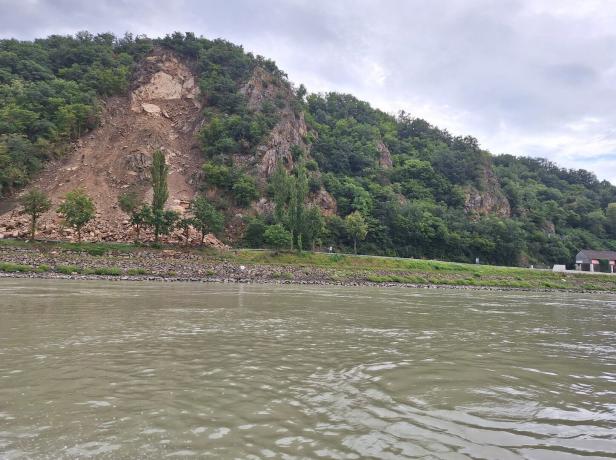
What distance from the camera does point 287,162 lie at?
87312mm

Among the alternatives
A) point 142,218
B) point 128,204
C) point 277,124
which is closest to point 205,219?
point 142,218

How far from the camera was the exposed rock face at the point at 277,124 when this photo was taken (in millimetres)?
84250

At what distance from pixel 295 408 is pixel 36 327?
9.89 metres

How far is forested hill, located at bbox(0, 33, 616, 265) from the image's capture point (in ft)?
248

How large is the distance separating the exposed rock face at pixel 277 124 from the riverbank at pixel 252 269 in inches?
1230

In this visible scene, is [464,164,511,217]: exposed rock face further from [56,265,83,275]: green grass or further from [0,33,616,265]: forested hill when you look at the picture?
[56,265,83,275]: green grass

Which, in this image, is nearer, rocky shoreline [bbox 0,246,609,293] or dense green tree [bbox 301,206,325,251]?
rocky shoreline [bbox 0,246,609,293]

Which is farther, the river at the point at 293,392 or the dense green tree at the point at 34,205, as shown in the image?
the dense green tree at the point at 34,205

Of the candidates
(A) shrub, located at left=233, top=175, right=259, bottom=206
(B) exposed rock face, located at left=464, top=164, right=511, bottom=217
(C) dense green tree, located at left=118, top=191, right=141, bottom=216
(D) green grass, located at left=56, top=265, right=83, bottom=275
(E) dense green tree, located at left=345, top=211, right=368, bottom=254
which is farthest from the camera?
(B) exposed rock face, located at left=464, top=164, right=511, bottom=217

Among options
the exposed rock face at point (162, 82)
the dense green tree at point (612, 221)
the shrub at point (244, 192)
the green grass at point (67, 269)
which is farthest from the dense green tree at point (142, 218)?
the dense green tree at point (612, 221)

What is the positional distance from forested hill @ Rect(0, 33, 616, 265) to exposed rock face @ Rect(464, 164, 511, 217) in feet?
1.33

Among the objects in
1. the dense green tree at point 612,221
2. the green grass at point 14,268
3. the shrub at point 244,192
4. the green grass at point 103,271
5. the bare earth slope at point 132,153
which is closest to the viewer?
the green grass at point 14,268

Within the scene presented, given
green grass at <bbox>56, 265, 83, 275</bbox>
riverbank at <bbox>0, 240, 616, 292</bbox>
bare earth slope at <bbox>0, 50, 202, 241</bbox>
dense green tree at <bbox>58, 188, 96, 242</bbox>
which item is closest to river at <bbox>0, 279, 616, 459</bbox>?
green grass at <bbox>56, 265, 83, 275</bbox>

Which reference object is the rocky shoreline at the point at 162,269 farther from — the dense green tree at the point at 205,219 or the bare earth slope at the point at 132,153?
the bare earth slope at the point at 132,153
